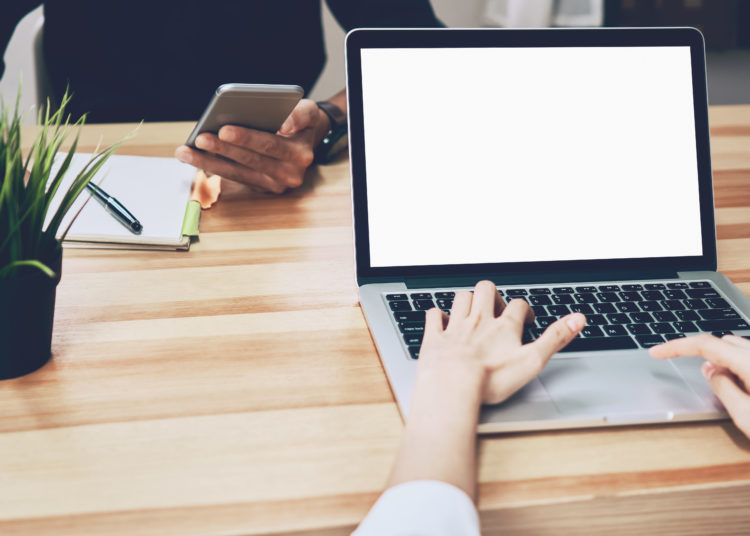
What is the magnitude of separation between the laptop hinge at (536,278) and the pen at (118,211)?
0.33 meters

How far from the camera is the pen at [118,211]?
2.45ft

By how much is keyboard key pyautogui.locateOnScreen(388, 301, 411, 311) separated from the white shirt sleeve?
22cm

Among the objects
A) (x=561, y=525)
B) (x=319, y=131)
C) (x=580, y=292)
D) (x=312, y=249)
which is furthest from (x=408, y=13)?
(x=561, y=525)

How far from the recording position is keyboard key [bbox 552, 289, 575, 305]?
62cm

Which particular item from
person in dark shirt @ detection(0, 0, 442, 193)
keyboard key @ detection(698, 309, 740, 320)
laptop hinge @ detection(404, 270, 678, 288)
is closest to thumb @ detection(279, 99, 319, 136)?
person in dark shirt @ detection(0, 0, 442, 193)

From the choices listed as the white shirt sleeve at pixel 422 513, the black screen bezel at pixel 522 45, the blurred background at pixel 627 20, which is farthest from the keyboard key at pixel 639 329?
the blurred background at pixel 627 20

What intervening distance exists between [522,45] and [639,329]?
0.32 meters

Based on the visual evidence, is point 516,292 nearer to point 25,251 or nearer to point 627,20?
point 25,251

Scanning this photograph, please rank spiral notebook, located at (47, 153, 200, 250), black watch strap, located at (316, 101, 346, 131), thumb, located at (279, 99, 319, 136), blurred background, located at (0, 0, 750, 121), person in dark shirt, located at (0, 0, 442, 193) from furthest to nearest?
blurred background, located at (0, 0, 750, 121), person in dark shirt, located at (0, 0, 442, 193), black watch strap, located at (316, 101, 346, 131), thumb, located at (279, 99, 319, 136), spiral notebook, located at (47, 153, 200, 250)

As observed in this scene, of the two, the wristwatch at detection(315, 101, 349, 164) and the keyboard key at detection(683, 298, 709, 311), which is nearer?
the keyboard key at detection(683, 298, 709, 311)

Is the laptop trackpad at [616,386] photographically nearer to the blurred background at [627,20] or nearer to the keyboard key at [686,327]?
the keyboard key at [686,327]

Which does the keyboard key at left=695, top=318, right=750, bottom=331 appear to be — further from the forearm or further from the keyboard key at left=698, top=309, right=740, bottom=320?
the forearm

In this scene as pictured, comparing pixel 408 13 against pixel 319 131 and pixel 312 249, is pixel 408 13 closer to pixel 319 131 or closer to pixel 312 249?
pixel 319 131

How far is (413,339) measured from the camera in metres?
0.56
